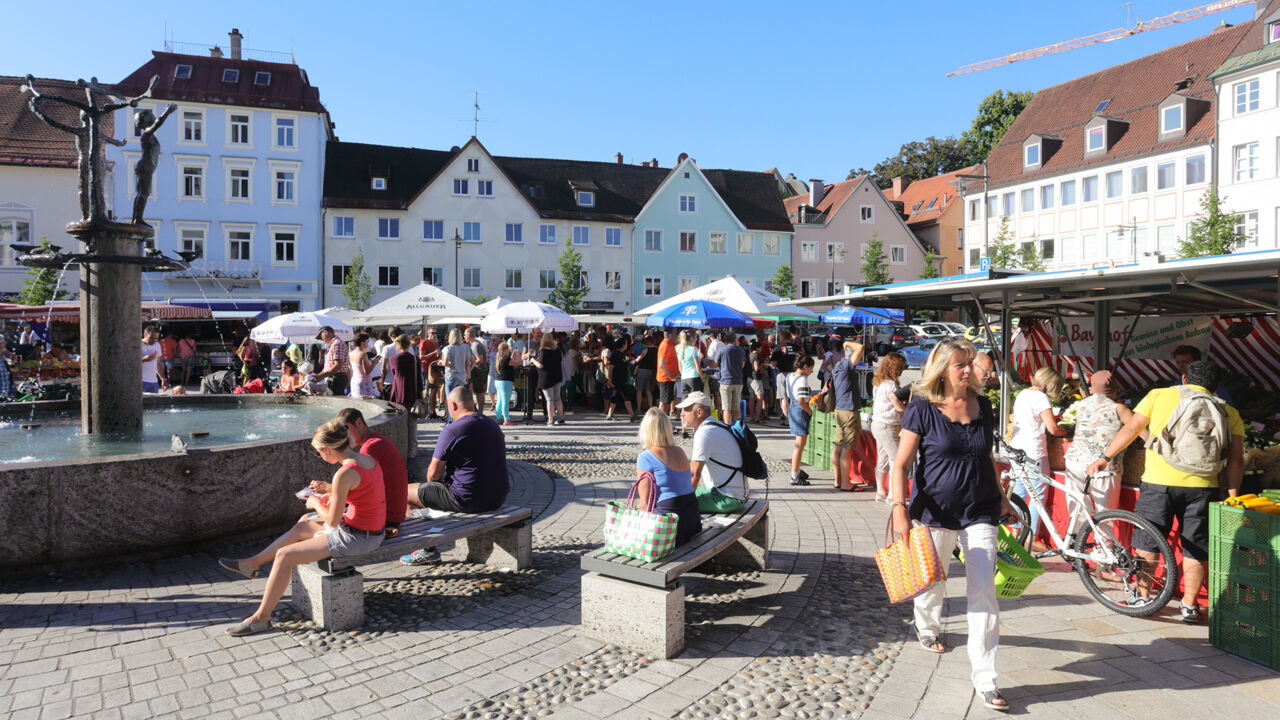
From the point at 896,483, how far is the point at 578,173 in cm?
4810

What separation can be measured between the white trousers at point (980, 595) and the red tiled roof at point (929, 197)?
57.5 meters

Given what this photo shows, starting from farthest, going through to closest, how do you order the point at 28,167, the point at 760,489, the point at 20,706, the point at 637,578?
the point at 28,167 < the point at 760,489 < the point at 637,578 < the point at 20,706

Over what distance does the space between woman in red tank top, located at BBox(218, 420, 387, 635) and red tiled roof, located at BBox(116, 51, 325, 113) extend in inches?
1640

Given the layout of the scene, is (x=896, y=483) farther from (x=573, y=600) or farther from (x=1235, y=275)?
(x=1235, y=275)

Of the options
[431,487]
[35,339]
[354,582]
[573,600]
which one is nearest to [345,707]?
[354,582]

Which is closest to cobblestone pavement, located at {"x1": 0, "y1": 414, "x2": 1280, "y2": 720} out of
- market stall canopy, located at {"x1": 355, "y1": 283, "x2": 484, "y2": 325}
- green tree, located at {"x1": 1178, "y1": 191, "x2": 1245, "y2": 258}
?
market stall canopy, located at {"x1": 355, "y1": 283, "x2": 484, "y2": 325}

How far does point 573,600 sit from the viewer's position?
5.71 m

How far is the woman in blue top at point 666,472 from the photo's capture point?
5.36 m

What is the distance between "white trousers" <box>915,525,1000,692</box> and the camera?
4.15 m

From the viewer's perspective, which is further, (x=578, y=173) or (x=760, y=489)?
(x=578, y=173)

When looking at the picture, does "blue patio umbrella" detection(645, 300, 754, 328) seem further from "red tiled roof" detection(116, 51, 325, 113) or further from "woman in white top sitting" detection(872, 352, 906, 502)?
"red tiled roof" detection(116, 51, 325, 113)

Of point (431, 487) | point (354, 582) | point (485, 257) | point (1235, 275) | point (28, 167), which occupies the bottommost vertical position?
point (354, 582)

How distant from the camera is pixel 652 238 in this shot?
4981 cm

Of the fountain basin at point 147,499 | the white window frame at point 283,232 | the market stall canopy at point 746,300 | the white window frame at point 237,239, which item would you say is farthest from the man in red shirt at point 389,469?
the white window frame at point 237,239
